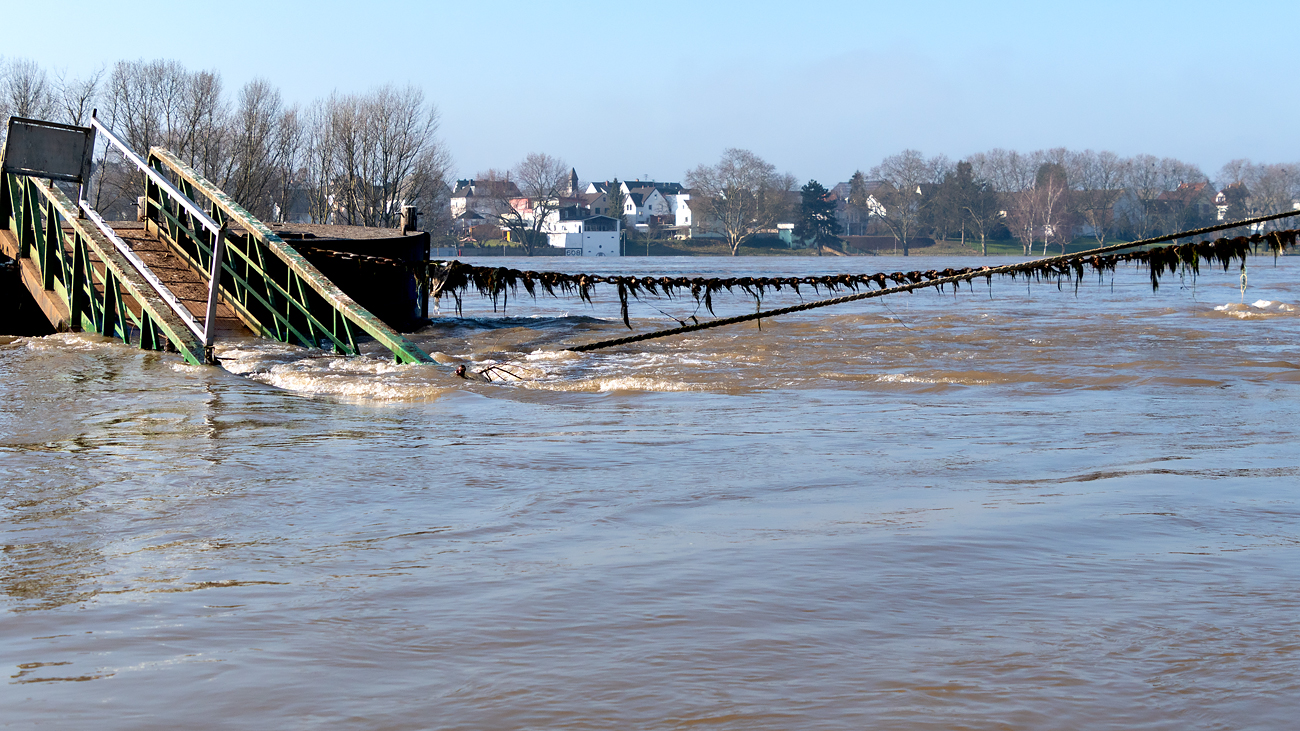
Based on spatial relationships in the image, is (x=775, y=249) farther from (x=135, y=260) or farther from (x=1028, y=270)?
(x=1028, y=270)

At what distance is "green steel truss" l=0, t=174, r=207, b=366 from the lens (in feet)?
41.0

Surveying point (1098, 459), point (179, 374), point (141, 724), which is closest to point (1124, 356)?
point (1098, 459)

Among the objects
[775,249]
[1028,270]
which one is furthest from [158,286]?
[775,249]

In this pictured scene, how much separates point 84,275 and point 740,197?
120791mm

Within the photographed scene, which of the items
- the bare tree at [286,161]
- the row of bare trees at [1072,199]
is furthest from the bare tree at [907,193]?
the bare tree at [286,161]

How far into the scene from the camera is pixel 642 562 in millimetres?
3957

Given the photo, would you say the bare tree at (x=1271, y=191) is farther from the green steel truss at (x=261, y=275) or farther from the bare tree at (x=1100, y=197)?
the green steel truss at (x=261, y=275)

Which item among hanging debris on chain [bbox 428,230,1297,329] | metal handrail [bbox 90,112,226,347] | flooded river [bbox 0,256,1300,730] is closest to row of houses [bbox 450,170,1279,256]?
metal handrail [bbox 90,112,226,347]

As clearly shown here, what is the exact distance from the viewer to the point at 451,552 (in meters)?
4.11

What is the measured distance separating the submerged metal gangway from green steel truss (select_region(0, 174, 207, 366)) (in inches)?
0.6

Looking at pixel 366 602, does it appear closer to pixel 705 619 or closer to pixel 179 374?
pixel 705 619

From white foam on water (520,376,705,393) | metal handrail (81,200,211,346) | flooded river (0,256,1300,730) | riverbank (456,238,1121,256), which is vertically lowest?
flooded river (0,256,1300,730)

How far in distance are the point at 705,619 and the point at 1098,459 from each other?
404 centimetres

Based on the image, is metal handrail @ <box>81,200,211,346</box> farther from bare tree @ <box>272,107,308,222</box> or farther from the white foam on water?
bare tree @ <box>272,107,308,222</box>
